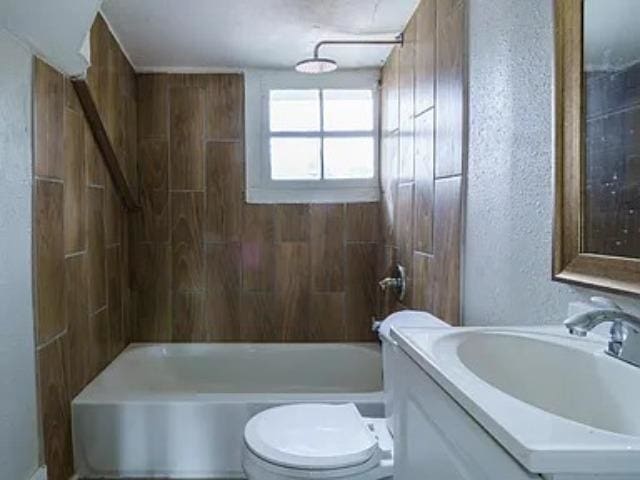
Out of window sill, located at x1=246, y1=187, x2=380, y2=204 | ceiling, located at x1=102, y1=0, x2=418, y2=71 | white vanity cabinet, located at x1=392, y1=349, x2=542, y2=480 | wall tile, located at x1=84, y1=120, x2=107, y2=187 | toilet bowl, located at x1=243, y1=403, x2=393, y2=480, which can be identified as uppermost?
ceiling, located at x1=102, y1=0, x2=418, y2=71

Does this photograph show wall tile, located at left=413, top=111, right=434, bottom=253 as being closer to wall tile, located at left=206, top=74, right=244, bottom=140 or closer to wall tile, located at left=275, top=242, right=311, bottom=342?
wall tile, located at left=275, top=242, right=311, bottom=342

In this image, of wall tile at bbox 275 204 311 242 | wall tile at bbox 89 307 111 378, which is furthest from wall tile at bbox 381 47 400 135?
wall tile at bbox 89 307 111 378

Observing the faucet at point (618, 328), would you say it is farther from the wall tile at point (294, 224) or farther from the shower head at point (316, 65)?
the wall tile at point (294, 224)

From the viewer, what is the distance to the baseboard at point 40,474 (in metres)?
1.99

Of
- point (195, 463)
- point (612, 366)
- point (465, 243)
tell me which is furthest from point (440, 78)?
point (195, 463)

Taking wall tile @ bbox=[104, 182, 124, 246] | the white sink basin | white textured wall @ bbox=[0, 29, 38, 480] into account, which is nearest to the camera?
the white sink basin

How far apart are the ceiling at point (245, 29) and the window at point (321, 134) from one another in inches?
8.6

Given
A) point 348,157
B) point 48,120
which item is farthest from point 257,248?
point 48,120

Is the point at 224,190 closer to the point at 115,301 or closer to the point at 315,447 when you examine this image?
the point at 115,301

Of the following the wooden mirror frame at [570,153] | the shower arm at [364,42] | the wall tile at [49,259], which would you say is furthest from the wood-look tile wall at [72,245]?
the wooden mirror frame at [570,153]

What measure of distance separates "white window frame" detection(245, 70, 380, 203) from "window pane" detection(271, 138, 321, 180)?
0.10 ft

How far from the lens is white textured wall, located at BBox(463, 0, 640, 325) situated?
137 cm

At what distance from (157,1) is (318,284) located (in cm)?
181

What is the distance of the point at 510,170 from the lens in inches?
61.3
